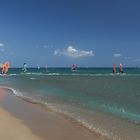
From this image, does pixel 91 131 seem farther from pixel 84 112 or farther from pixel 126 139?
pixel 84 112

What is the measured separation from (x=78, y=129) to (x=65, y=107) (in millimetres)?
5569

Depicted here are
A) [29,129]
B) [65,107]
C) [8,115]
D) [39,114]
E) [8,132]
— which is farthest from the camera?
[65,107]

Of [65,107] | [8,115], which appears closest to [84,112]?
[65,107]

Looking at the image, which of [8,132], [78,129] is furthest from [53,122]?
[8,132]

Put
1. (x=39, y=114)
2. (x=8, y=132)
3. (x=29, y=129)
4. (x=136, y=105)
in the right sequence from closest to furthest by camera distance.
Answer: (x=8, y=132) < (x=29, y=129) < (x=39, y=114) < (x=136, y=105)

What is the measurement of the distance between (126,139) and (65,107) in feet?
22.9

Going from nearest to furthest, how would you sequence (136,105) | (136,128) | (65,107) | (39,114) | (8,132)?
(8,132) → (136,128) → (39,114) → (65,107) → (136,105)

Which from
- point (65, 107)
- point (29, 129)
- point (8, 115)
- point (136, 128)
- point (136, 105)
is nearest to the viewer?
point (29, 129)

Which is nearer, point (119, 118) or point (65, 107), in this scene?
point (119, 118)

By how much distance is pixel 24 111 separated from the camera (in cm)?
1438

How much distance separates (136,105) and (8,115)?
8114 mm

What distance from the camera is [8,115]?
12.7 m

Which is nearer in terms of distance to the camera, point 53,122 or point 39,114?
point 53,122

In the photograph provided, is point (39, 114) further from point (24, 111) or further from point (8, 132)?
point (8, 132)
